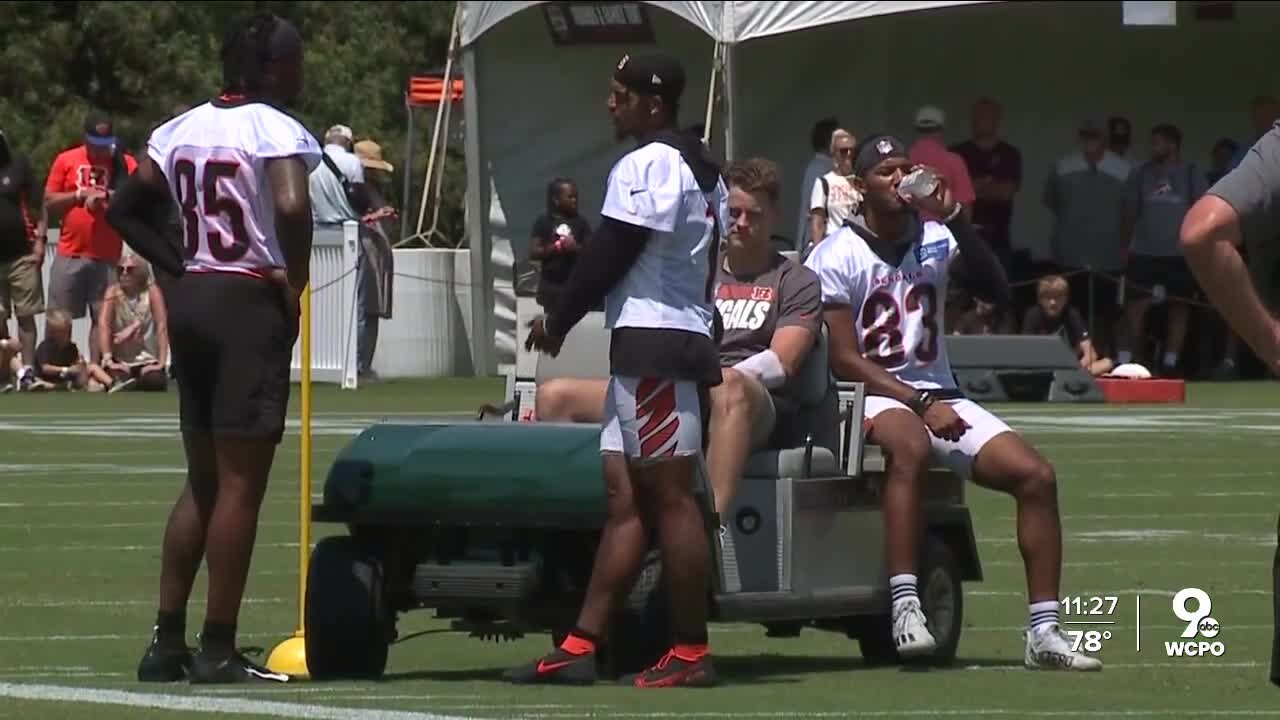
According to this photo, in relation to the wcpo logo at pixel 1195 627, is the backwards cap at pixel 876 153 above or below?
above

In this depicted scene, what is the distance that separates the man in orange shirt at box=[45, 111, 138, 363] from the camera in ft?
85.1

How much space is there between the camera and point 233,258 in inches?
359

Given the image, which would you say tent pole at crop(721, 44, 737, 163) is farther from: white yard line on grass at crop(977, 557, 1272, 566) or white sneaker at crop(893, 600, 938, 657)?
white sneaker at crop(893, 600, 938, 657)

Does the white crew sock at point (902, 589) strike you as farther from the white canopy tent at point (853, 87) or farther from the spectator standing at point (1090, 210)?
the spectator standing at point (1090, 210)

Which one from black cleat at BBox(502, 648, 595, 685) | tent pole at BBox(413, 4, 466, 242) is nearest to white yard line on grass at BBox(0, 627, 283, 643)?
black cleat at BBox(502, 648, 595, 685)

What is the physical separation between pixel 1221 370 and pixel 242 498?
20372 mm

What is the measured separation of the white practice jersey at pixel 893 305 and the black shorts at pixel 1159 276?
59.7ft

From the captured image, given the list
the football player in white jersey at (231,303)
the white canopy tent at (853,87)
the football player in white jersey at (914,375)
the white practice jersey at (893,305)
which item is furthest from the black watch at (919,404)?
the white canopy tent at (853,87)

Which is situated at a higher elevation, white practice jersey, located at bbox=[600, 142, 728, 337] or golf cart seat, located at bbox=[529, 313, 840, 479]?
white practice jersey, located at bbox=[600, 142, 728, 337]

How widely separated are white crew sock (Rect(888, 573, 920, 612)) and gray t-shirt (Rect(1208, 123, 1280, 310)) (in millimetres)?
3666

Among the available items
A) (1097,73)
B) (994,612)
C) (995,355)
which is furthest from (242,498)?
(1097,73)

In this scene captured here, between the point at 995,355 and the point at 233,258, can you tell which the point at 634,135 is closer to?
the point at 233,258

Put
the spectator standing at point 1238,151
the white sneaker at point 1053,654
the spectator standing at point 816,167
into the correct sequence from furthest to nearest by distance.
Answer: the spectator standing at point 1238,151 → the spectator standing at point 816,167 → the white sneaker at point 1053,654

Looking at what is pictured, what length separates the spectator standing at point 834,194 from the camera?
2486cm
